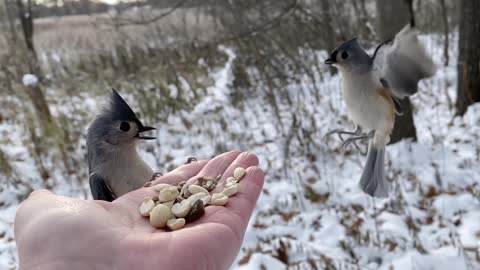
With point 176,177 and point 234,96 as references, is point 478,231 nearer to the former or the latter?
point 176,177

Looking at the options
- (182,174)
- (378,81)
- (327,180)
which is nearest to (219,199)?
(182,174)

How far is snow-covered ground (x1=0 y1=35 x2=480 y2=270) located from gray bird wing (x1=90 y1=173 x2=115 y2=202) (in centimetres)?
127

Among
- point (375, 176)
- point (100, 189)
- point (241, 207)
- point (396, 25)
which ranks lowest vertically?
point (375, 176)

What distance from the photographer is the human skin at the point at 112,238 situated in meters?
1.51

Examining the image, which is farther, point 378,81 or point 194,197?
point 378,81

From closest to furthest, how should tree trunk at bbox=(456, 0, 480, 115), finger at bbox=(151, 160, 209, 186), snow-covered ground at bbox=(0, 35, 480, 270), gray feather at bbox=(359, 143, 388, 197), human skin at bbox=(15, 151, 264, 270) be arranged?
1. human skin at bbox=(15, 151, 264, 270)
2. finger at bbox=(151, 160, 209, 186)
3. gray feather at bbox=(359, 143, 388, 197)
4. snow-covered ground at bbox=(0, 35, 480, 270)
5. tree trunk at bbox=(456, 0, 480, 115)

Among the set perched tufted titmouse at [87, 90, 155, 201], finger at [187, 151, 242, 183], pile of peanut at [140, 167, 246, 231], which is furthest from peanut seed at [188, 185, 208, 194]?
perched tufted titmouse at [87, 90, 155, 201]

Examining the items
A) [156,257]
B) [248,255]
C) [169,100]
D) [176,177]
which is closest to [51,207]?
[156,257]

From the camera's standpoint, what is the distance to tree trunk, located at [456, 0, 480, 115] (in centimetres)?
503

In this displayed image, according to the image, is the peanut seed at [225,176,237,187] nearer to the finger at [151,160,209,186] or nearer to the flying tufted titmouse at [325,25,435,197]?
the finger at [151,160,209,186]

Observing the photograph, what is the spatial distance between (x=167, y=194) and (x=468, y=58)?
14.8ft

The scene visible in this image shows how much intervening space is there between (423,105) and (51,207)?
4.96 meters

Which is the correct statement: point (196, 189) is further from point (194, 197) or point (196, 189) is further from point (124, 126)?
point (124, 126)

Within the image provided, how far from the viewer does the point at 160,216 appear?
70.5 inches
